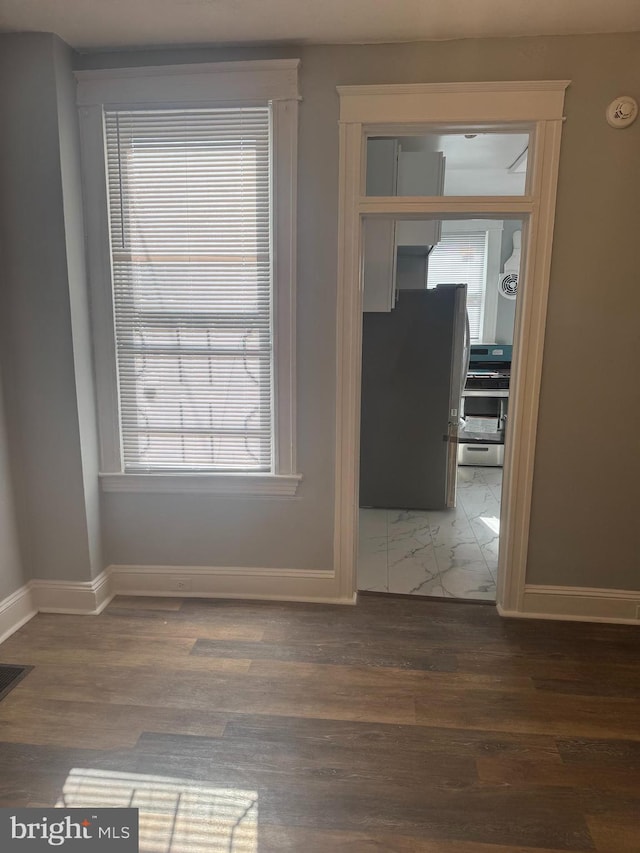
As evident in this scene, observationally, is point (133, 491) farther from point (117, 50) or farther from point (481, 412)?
point (481, 412)

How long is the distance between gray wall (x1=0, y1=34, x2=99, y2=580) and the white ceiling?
21cm

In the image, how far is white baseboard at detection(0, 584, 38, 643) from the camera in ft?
8.49

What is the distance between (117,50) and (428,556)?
10.5ft

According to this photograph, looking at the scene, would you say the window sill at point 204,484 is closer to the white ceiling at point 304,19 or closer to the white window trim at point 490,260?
the white ceiling at point 304,19

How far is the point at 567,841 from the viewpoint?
62.4 inches

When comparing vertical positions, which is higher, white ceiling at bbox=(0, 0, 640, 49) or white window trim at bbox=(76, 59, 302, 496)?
white ceiling at bbox=(0, 0, 640, 49)

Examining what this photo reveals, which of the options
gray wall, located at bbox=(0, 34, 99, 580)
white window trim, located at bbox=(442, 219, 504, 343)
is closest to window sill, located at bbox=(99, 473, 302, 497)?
gray wall, located at bbox=(0, 34, 99, 580)

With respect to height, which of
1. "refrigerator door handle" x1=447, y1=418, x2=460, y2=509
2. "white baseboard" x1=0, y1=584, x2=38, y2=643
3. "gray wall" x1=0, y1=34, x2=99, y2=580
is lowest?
"white baseboard" x1=0, y1=584, x2=38, y2=643

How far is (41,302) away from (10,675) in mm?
1651

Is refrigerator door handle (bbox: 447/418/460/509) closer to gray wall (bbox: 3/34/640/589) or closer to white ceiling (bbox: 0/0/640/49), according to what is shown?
gray wall (bbox: 3/34/640/589)

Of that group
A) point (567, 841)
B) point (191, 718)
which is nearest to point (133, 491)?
point (191, 718)

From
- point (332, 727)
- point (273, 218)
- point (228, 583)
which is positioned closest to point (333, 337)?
point (273, 218)

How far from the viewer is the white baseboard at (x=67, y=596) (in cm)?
277

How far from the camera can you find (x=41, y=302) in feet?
8.34
